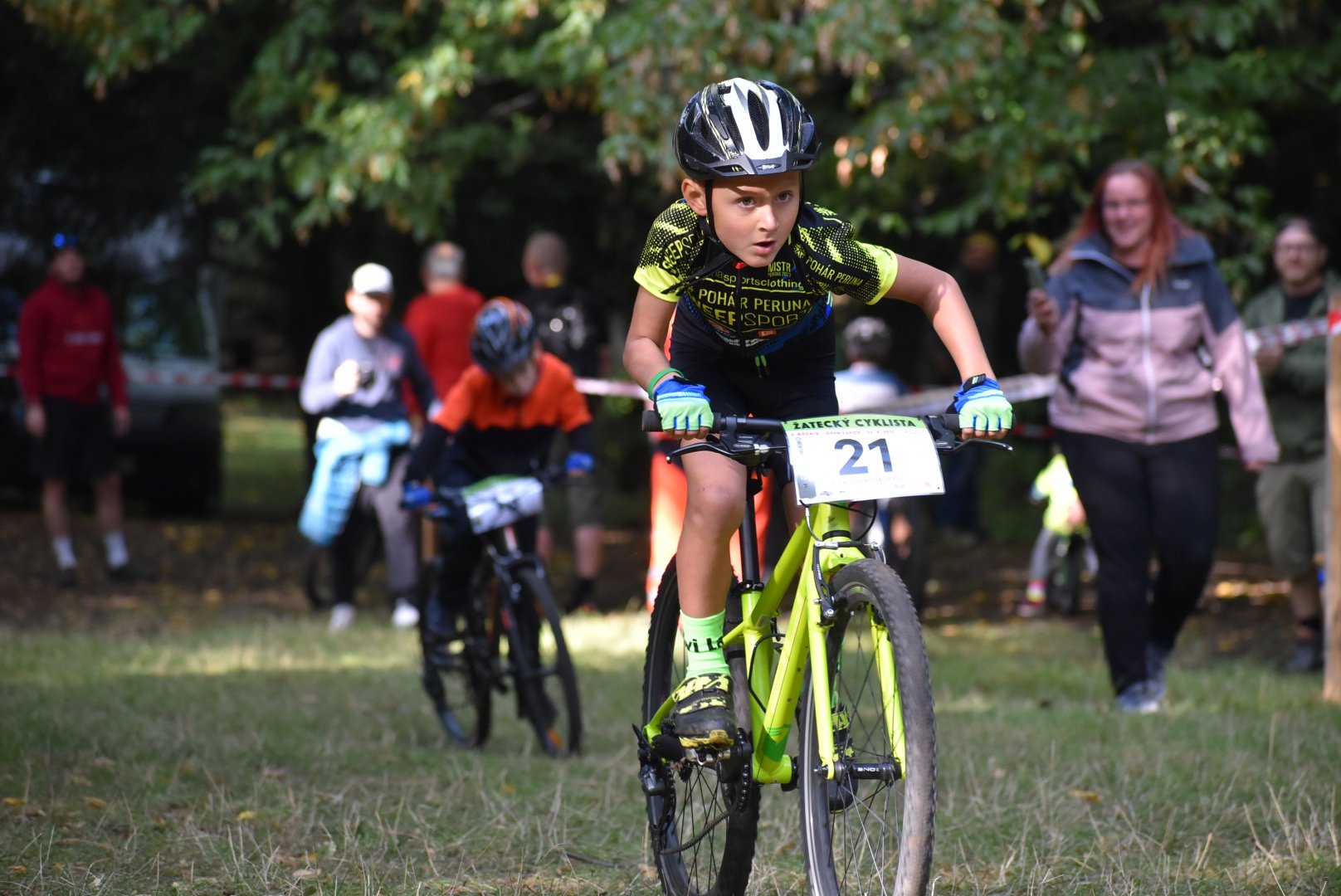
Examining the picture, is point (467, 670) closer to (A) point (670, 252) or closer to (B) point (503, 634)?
(B) point (503, 634)

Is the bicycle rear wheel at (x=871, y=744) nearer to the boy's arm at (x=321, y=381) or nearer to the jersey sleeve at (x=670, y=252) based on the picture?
the jersey sleeve at (x=670, y=252)

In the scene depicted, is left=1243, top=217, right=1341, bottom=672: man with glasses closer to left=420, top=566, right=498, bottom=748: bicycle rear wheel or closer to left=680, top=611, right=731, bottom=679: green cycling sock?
left=420, top=566, right=498, bottom=748: bicycle rear wheel

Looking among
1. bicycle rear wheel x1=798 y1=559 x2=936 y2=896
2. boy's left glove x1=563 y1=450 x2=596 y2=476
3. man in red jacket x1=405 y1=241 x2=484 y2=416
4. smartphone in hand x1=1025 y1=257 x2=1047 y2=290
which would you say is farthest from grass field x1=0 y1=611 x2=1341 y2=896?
man in red jacket x1=405 y1=241 x2=484 y2=416

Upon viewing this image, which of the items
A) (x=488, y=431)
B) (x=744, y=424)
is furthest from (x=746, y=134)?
(x=488, y=431)

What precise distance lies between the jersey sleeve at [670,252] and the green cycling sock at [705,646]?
2.47 feet

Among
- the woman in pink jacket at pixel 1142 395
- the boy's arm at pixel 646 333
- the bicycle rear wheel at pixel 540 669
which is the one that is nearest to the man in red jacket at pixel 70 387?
the bicycle rear wheel at pixel 540 669

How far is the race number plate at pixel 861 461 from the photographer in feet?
11.4

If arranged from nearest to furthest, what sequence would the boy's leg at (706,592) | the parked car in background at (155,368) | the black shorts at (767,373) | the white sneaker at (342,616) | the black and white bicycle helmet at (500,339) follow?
the boy's leg at (706,592) < the black shorts at (767,373) < the black and white bicycle helmet at (500,339) < the white sneaker at (342,616) < the parked car in background at (155,368)

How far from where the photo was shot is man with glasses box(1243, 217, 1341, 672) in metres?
8.12

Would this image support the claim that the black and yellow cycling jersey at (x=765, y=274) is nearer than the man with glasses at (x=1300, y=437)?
Yes

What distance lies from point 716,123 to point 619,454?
48.7 ft

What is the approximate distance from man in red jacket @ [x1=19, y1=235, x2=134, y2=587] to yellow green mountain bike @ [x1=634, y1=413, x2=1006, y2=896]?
8211mm

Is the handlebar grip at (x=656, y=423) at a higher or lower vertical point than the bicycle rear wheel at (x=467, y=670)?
higher

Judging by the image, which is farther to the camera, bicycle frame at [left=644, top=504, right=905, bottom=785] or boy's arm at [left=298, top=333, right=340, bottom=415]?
boy's arm at [left=298, top=333, right=340, bottom=415]
